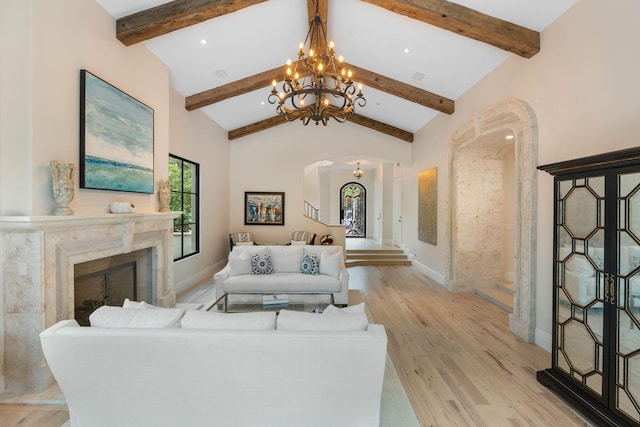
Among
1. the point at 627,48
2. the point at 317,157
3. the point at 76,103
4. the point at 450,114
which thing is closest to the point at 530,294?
the point at 627,48

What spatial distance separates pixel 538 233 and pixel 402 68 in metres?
3.28

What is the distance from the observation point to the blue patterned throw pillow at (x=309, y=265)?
513cm

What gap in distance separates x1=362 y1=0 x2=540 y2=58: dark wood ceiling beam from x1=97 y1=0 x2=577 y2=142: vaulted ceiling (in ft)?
0.03

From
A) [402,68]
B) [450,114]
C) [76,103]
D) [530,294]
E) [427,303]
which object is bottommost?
[427,303]

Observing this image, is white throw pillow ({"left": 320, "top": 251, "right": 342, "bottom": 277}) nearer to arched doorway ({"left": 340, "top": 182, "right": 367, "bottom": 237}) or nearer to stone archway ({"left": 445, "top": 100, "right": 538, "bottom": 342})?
stone archway ({"left": 445, "top": 100, "right": 538, "bottom": 342})

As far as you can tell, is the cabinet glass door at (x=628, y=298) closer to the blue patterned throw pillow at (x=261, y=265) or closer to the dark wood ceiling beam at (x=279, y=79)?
the blue patterned throw pillow at (x=261, y=265)

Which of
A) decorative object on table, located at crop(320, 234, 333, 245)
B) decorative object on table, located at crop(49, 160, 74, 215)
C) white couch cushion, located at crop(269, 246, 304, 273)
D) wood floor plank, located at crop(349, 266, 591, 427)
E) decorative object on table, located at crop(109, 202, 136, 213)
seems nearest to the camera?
wood floor plank, located at crop(349, 266, 591, 427)

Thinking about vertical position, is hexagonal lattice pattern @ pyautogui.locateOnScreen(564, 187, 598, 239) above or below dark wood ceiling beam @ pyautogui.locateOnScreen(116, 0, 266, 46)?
below

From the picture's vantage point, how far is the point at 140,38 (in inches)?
148

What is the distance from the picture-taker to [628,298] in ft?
7.08

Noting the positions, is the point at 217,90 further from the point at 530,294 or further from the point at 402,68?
the point at 530,294

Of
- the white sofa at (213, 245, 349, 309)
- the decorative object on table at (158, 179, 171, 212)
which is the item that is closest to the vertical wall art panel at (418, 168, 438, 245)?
the white sofa at (213, 245, 349, 309)

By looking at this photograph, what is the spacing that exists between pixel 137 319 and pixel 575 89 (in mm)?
4291

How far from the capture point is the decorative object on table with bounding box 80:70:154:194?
123 inches
